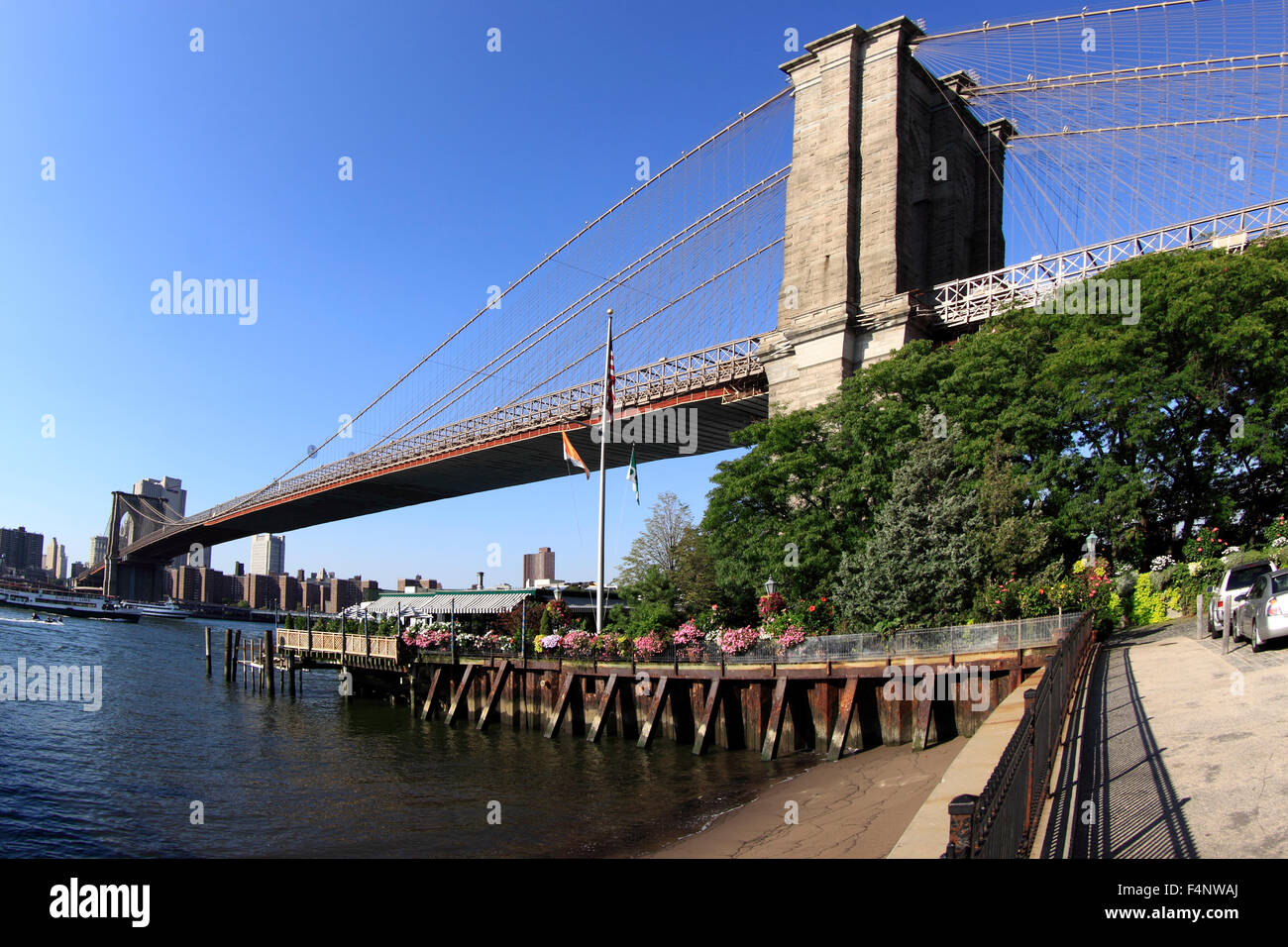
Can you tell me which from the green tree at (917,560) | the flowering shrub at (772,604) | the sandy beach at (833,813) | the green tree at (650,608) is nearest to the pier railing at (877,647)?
the green tree at (917,560)

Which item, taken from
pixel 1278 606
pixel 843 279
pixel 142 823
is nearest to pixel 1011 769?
pixel 1278 606

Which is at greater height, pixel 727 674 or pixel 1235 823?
pixel 1235 823

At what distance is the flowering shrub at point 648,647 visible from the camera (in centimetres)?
2527

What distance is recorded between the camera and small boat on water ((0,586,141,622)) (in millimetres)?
108875

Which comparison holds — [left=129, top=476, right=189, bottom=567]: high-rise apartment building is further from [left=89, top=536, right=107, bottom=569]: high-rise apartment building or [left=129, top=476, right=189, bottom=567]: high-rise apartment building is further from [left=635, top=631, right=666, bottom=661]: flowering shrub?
[left=635, top=631, right=666, bottom=661]: flowering shrub

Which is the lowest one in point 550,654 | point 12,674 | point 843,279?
point 12,674

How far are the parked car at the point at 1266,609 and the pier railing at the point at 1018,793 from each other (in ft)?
23.0

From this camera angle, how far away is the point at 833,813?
45.1 feet

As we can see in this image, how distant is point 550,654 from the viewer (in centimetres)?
2872

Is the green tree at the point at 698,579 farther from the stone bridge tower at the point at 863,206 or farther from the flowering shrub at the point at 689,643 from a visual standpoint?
the stone bridge tower at the point at 863,206
